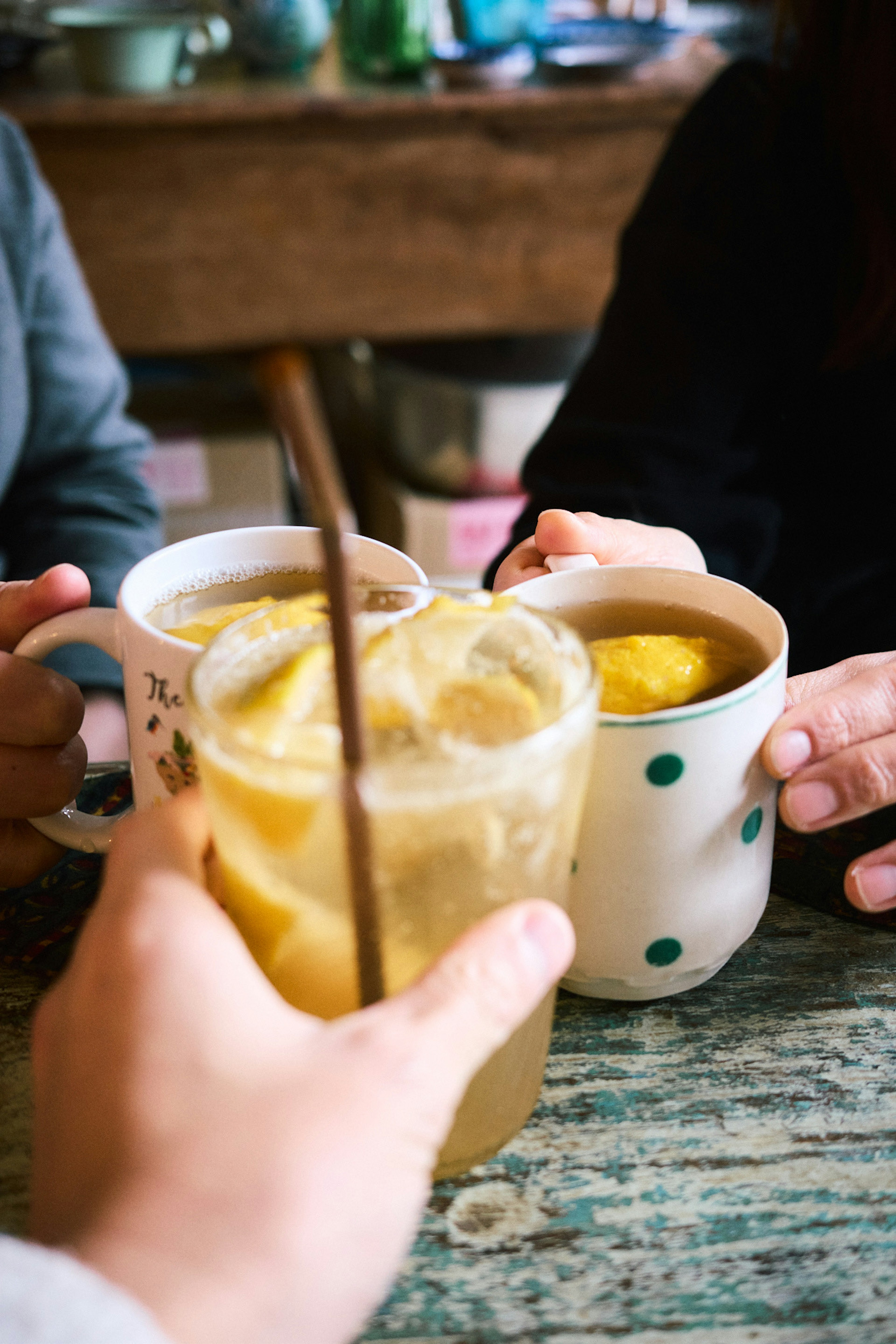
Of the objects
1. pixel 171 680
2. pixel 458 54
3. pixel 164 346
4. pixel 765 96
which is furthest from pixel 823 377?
pixel 164 346

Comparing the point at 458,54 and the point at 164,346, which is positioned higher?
the point at 458,54

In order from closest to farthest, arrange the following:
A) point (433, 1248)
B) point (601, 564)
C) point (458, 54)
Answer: point (433, 1248)
point (601, 564)
point (458, 54)

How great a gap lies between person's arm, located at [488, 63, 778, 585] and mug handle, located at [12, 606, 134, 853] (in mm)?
525

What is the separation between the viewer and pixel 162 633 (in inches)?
16.6

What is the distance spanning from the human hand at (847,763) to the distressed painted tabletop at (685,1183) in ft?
0.14

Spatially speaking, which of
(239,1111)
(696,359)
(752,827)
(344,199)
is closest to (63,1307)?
(239,1111)

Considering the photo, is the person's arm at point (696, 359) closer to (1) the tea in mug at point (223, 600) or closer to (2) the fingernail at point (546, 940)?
(1) the tea in mug at point (223, 600)

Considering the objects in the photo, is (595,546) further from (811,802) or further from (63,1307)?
(63,1307)

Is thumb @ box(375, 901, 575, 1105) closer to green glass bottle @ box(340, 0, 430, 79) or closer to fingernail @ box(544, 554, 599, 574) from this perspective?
fingernail @ box(544, 554, 599, 574)

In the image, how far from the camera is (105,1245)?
0.89ft

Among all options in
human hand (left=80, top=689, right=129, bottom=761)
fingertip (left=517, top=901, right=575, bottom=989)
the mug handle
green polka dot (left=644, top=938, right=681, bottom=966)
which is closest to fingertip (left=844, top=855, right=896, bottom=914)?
green polka dot (left=644, top=938, right=681, bottom=966)

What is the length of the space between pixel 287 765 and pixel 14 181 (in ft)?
3.23

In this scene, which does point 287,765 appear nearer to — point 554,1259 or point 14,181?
point 554,1259

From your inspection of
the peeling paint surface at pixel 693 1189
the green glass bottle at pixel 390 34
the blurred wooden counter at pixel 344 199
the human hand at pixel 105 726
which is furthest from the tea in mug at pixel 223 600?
the green glass bottle at pixel 390 34
